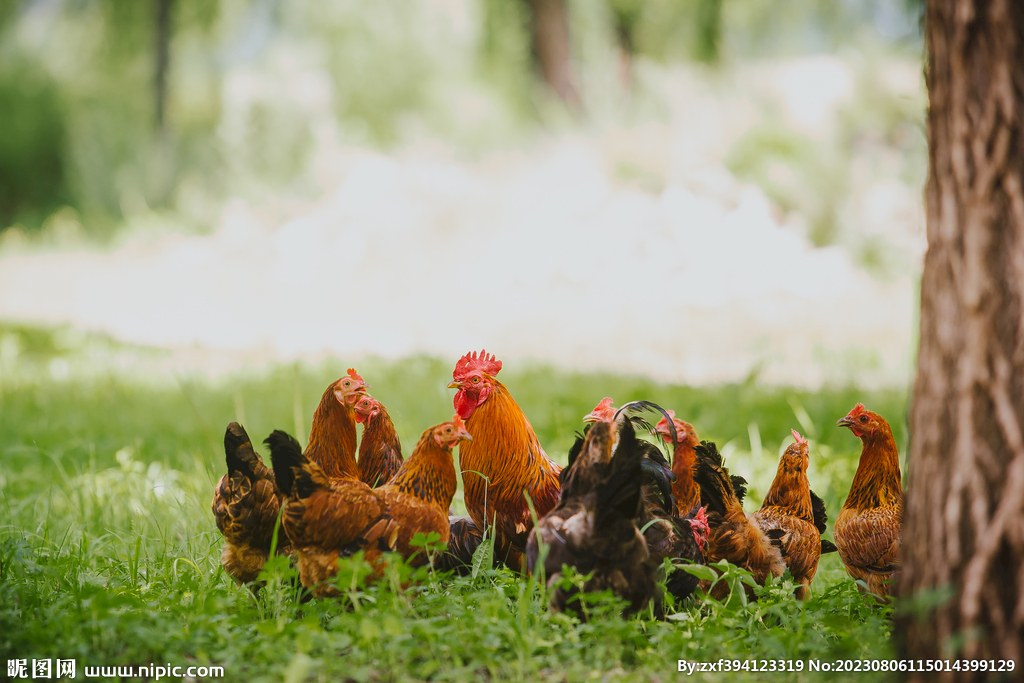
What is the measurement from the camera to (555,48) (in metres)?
15.0

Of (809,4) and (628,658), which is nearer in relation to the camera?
(628,658)

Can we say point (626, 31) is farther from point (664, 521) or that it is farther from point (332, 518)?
point (332, 518)

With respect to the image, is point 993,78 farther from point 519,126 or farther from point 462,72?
point 462,72

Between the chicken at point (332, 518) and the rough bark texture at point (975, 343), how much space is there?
4.89ft

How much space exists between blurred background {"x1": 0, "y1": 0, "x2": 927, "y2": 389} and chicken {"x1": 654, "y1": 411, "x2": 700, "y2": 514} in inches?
149

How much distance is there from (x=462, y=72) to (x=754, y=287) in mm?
10649

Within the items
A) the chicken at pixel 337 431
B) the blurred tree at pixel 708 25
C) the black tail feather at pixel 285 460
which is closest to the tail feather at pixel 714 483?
the chicken at pixel 337 431

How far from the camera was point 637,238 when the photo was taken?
1167cm

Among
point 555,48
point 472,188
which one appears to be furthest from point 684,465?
Result: point 555,48

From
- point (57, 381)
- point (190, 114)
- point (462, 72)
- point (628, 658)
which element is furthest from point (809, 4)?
point (190, 114)

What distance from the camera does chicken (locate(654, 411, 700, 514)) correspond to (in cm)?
288

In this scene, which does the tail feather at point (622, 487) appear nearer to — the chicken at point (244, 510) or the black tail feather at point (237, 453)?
the chicken at point (244, 510)

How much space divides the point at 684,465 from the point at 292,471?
1.46 m

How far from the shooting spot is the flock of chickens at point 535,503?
2.41m
